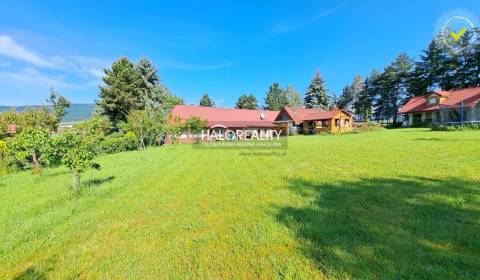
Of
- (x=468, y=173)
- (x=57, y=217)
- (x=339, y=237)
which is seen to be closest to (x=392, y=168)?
(x=468, y=173)

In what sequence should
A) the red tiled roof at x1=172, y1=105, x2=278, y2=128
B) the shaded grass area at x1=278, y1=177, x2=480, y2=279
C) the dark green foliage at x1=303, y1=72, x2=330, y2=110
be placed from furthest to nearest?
the dark green foliage at x1=303, y1=72, x2=330, y2=110, the red tiled roof at x1=172, y1=105, x2=278, y2=128, the shaded grass area at x1=278, y1=177, x2=480, y2=279

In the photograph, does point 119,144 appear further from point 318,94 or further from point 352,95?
point 352,95

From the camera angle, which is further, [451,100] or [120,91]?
[120,91]

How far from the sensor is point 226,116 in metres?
37.2

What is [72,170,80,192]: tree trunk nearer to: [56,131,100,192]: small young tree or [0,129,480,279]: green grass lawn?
[56,131,100,192]: small young tree

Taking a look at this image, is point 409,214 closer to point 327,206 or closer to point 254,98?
point 327,206

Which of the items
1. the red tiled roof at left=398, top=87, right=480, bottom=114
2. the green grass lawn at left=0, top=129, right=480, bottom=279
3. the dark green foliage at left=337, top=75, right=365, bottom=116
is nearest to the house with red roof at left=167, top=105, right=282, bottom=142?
the red tiled roof at left=398, top=87, right=480, bottom=114

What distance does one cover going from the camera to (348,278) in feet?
8.18

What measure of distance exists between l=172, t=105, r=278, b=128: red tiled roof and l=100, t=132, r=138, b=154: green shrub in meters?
10.3

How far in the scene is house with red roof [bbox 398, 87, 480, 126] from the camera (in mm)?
26547

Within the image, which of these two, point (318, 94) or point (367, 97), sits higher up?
point (318, 94)

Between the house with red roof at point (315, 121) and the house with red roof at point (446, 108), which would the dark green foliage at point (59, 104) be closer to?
the house with red roof at point (315, 121)

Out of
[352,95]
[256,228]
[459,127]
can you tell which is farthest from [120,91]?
[352,95]

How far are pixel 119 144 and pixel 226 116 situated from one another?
19.3 meters
